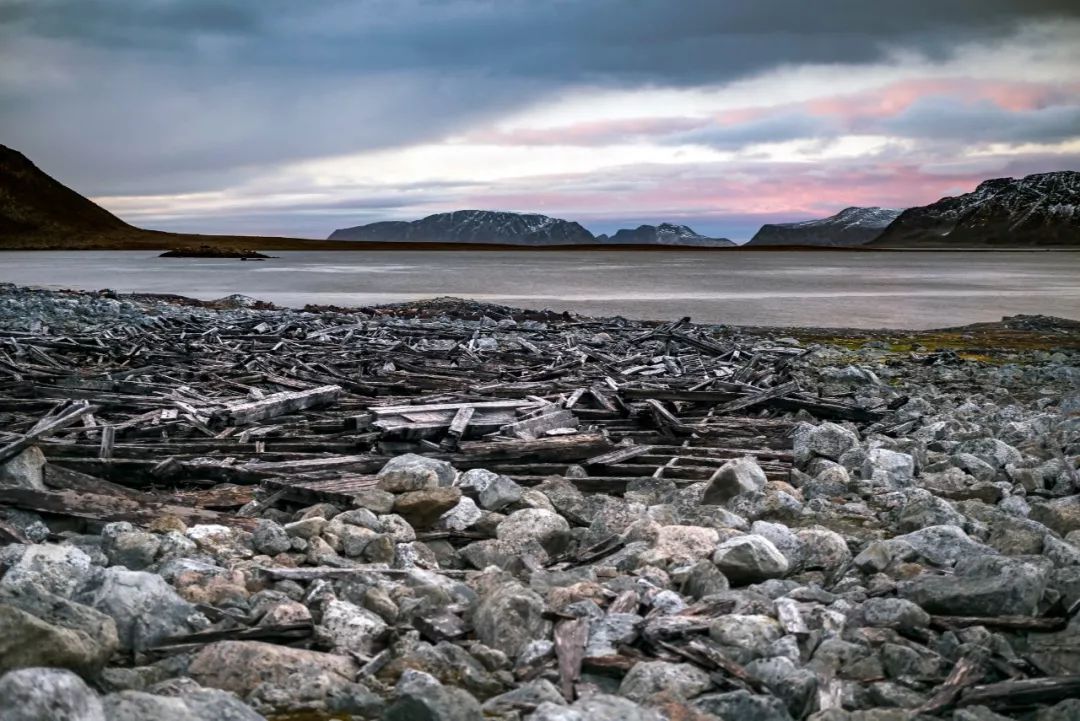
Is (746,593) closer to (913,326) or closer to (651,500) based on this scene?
(651,500)

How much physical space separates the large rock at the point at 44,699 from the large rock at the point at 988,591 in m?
4.98

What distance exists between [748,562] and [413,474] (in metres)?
3.44

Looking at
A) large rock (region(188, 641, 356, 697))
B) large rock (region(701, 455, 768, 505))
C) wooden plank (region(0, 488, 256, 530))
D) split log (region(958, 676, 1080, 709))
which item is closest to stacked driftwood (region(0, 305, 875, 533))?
wooden plank (region(0, 488, 256, 530))

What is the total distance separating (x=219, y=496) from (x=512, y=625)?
4297mm

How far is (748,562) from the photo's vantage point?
6348 millimetres

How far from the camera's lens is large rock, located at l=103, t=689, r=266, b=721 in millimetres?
3779

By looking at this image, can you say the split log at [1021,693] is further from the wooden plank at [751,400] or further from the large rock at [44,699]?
the wooden plank at [751,400]

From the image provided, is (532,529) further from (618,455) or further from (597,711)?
(597,711)

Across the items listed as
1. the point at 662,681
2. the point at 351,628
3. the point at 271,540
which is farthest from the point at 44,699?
the point at 271,540

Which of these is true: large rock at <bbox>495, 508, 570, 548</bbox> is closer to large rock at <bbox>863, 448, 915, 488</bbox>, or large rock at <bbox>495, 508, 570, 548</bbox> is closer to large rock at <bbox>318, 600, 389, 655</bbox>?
large rock at <bbox>318, 600, 389, 655</bbox>

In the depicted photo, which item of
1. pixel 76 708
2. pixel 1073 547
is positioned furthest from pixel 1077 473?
pixel 76 708

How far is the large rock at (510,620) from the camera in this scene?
17.2 feet

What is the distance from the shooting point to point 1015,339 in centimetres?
3319

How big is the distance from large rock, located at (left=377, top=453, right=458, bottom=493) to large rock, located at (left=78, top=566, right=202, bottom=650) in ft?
9.98
